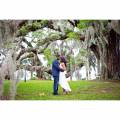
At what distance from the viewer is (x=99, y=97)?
5.81m

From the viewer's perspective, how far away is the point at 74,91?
5.85 metres

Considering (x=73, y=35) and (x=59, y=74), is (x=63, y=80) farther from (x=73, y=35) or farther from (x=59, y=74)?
(x=73, y=35)

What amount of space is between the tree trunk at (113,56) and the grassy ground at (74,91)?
11 centimetres

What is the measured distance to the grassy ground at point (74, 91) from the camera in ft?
19.1

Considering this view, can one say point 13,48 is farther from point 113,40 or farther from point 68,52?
point 113,40

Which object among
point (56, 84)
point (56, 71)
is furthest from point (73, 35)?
point (56, 84)

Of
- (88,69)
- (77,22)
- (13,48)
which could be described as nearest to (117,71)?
(88,69)

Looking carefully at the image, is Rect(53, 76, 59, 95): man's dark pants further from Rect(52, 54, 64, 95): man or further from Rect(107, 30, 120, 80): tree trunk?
Rect(107, 30, 120, 80): tree trunk

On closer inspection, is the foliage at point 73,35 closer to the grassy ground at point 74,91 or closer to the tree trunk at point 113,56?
the tree trunk at point 113,56

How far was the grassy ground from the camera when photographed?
5.82m

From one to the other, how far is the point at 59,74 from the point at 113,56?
60 cm

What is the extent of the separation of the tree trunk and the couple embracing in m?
0.48

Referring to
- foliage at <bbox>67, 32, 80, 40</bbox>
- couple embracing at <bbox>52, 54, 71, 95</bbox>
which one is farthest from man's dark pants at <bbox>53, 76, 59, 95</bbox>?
foliage at <bbox>67, 32, 80, 40</bbox>
